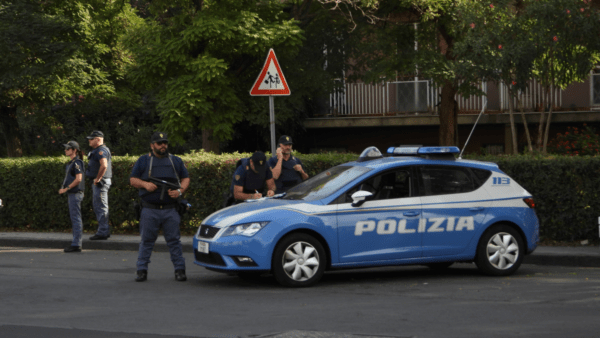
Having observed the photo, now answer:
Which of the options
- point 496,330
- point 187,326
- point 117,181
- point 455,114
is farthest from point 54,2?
point 496,330

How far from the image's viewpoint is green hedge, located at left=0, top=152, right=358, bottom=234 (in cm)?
1404

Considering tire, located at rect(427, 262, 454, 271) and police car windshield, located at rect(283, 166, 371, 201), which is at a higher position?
police car windshield, located at rect(283, 166, 371, 201)

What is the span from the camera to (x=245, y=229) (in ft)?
28.1

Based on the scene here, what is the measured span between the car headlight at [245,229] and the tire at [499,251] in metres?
2.74

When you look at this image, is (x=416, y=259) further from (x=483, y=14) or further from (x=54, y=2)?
(x=54, y=2)

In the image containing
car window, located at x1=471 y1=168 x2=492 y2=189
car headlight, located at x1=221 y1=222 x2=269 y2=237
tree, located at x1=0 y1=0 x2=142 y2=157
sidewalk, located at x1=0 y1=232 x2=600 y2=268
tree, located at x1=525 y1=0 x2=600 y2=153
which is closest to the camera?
car headlight, located at x1=221 y1=222 x2=269 y2=237

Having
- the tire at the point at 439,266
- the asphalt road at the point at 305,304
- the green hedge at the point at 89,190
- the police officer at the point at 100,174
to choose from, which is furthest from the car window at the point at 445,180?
the police officer at the point at 100,174

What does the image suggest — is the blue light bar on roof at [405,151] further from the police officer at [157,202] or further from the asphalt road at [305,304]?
the police officer at [157,202]

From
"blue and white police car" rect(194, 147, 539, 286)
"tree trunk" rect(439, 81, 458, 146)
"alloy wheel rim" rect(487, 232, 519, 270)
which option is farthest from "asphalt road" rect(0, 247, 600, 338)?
"tree trunk" rect(439, 81, 458, 146)

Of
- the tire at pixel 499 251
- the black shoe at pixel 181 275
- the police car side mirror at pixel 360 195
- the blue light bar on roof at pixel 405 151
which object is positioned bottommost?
the black shoe at pixel 181 275

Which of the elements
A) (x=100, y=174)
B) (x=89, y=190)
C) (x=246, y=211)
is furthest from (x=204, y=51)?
(x=246, y=211)

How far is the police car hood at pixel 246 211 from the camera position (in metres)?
8.66

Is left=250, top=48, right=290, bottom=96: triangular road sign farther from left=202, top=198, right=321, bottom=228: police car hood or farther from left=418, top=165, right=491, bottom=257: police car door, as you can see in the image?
left=418, top=165, right=491, bottom=257: police car door

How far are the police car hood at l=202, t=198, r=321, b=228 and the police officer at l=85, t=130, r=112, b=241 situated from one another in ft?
15.4
